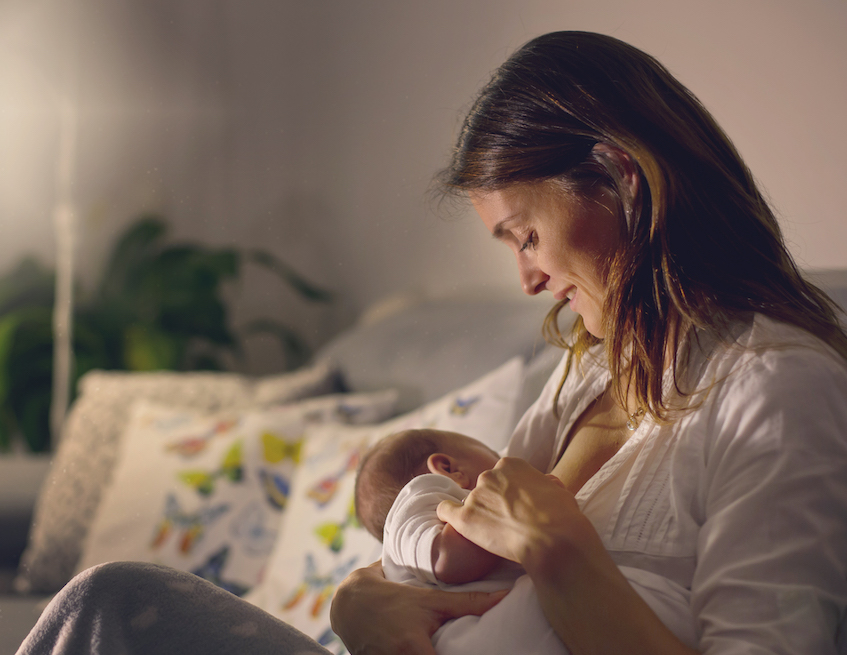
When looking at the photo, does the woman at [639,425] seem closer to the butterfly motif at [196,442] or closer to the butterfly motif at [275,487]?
the butterfly motif at [275,487]

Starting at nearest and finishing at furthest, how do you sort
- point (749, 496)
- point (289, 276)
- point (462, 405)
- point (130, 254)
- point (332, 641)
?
point (749, 496) → point (332, 641) → point (462, 405) → point (289, 276) → point (130, 254)

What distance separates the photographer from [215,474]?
1.33 meters

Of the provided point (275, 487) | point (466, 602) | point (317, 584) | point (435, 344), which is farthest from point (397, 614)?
point (275, 487)

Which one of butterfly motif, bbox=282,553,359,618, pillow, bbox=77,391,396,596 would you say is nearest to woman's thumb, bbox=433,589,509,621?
butterfly motif, bbox=282,553,359,618

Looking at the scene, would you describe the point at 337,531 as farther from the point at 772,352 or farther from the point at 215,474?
the point at 772,352

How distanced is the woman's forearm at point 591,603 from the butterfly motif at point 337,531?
0.56 m

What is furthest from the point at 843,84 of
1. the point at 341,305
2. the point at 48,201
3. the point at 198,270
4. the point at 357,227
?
the point at 48,201

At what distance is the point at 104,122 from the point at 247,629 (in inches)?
60.0

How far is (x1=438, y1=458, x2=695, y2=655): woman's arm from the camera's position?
0.49m

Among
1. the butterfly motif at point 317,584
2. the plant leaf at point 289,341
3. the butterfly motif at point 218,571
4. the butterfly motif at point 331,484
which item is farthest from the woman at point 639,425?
the plant leaf at point 289,341

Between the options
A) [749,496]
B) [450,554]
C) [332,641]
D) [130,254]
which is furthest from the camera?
[130,254]

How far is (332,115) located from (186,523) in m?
0.84

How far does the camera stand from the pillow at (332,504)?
0.98 m

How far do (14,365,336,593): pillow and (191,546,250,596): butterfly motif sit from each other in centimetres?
32
